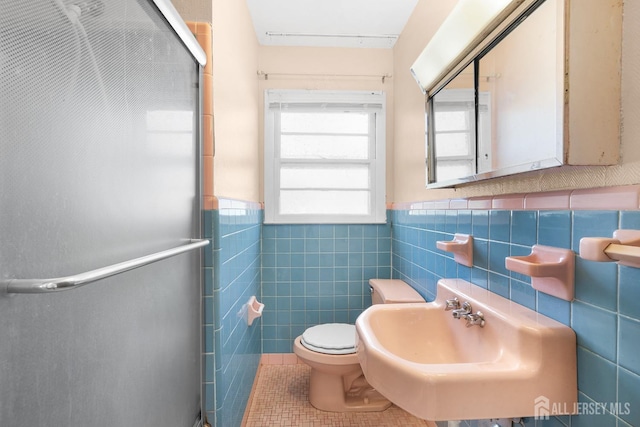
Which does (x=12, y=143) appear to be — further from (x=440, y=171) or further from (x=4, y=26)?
(x=440, y=171)

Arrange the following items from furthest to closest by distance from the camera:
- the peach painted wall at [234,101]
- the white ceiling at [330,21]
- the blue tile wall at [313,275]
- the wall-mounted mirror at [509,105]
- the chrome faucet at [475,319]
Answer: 1. the blue tile wall at [313,275]
2. the white ceiling at [330,21]
3. the peach painted wall at [234,101]
4. the chrome faucet at [475,319]
5. the wall-mounted mirror at [509,105]

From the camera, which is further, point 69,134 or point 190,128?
point 190,128

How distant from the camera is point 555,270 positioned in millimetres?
777

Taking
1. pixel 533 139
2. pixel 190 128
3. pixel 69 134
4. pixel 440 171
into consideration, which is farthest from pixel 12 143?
pixel 440 171

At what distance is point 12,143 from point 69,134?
11 centimetres

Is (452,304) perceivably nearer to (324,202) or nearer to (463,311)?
(463,311)

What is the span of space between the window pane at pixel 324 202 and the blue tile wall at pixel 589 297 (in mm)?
1246

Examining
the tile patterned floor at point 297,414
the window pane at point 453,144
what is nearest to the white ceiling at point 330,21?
the window pane at point 453,144

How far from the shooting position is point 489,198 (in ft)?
3.68

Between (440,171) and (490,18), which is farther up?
(490,18)

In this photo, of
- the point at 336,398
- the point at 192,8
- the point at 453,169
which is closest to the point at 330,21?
the point at 192,8

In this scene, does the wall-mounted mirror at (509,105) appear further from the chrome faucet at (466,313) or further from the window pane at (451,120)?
the chrome faucet at (466,313)

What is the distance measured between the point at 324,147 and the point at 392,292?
A: 1.20 meters

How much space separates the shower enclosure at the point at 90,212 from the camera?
1.50 feet
